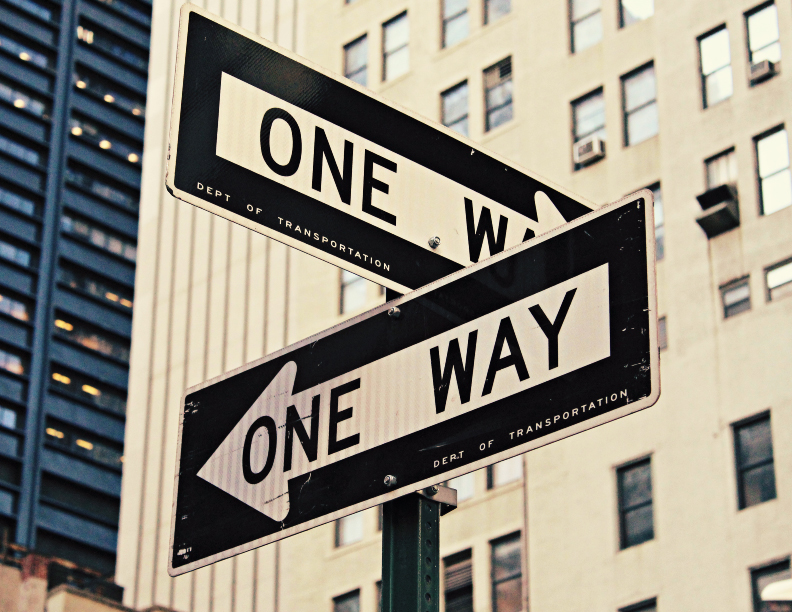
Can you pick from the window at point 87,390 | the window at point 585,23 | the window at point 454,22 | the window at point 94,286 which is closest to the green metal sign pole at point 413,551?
the window at point 585,23

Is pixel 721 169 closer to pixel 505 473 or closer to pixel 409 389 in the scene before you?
pixel 505 473

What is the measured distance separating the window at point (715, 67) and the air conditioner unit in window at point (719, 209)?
2512 millimetres

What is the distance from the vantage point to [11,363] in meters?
89.7

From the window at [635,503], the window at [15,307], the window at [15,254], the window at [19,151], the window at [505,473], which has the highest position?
the window at [19,151]

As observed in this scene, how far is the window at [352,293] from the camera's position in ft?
125

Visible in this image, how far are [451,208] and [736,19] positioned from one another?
2920cm

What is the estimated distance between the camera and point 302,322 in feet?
131

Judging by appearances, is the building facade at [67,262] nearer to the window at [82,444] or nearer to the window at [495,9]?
the window at [82,444]

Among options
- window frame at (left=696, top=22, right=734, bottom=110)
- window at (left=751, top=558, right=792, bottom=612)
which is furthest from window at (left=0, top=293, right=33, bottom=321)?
window at (left=751, top=558, right=792, bottom=612)

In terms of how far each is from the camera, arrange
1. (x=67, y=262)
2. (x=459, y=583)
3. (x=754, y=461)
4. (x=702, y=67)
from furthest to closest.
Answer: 1. (x=67, y=262)
2. (x=459, y=583)
3. (x=702, y=67)
4. (x=754, y=461)

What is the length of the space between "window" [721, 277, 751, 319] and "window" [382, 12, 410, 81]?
13333 mm

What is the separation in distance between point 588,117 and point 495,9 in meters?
5.59

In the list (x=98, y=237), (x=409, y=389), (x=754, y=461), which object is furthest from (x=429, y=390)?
(x=98, y=237)

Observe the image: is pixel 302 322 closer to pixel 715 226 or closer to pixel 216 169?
pixel 715 226
